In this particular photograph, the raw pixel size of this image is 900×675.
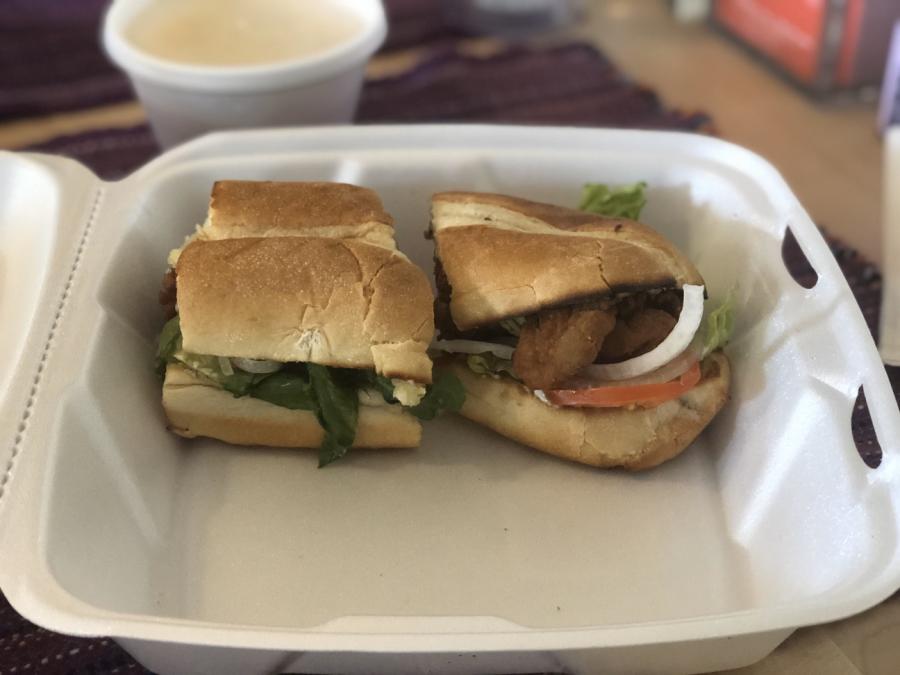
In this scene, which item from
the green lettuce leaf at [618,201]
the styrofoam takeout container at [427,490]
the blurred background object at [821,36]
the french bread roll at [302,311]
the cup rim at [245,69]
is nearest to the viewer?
the styrofoam takeout container at [427,490]

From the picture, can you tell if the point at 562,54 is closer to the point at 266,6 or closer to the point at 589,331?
the point at 266,6

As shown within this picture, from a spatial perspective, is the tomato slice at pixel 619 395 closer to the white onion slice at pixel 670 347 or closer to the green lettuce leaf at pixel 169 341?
the white onion slice at pixel 670 347

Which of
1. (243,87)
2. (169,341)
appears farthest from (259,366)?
(243,87)

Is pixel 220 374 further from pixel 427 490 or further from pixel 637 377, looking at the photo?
pixel 637 377

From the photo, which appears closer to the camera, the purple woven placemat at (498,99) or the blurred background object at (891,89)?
the blurred background object at (891,89)

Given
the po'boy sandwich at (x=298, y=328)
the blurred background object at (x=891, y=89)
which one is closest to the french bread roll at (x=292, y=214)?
the po'boy sandwich at (x=298, y=328)

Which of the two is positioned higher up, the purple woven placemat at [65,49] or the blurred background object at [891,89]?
the blurred background object at [891,89]
